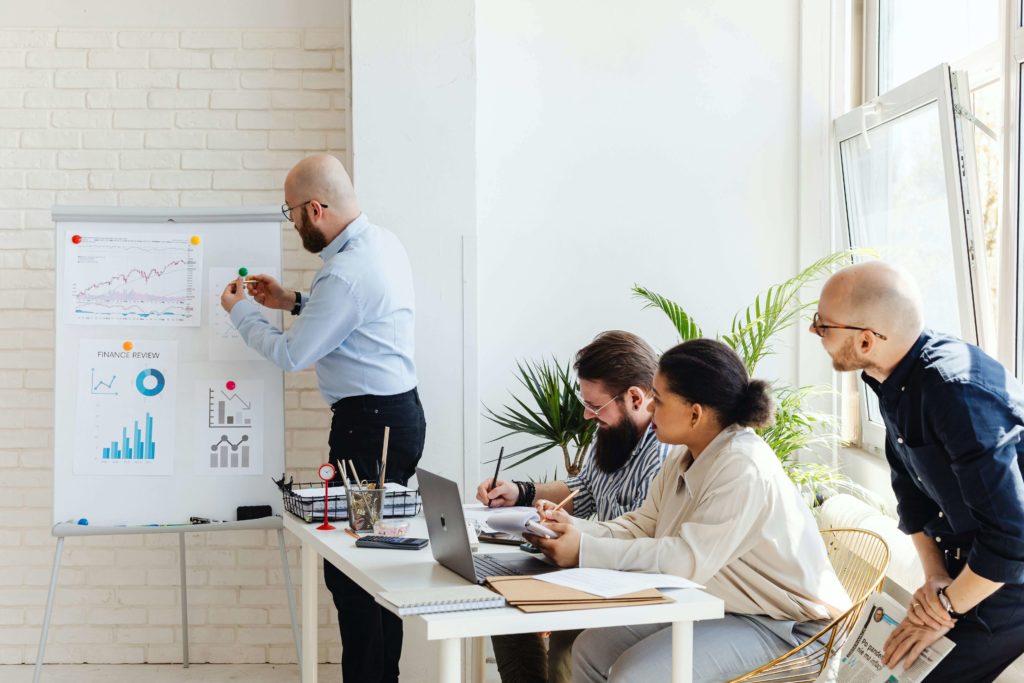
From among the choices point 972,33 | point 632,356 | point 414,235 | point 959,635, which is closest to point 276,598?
point 414,235

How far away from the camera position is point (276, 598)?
4.51 metres

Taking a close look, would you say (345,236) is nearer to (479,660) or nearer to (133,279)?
(133,279)

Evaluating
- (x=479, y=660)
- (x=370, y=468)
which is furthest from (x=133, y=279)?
(x=479, y=660)

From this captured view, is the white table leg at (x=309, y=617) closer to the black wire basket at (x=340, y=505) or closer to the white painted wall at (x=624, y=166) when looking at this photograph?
the black wire basket at (x=340, y=505)

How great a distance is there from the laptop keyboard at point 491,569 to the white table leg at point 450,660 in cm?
23

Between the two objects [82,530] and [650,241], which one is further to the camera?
[650,241]

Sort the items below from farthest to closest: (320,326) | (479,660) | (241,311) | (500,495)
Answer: (241,311) → (320,326) → (479,660) → (500,495)

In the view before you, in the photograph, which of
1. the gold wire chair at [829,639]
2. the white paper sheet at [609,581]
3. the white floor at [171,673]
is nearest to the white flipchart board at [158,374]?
the white floor at [171,673]

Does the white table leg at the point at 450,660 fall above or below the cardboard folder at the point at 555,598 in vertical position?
below

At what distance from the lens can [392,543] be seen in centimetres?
249

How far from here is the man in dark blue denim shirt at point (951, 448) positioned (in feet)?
6.84

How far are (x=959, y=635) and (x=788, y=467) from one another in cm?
171

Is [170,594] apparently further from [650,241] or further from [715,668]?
[715,668]

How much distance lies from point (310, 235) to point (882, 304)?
193 cm
